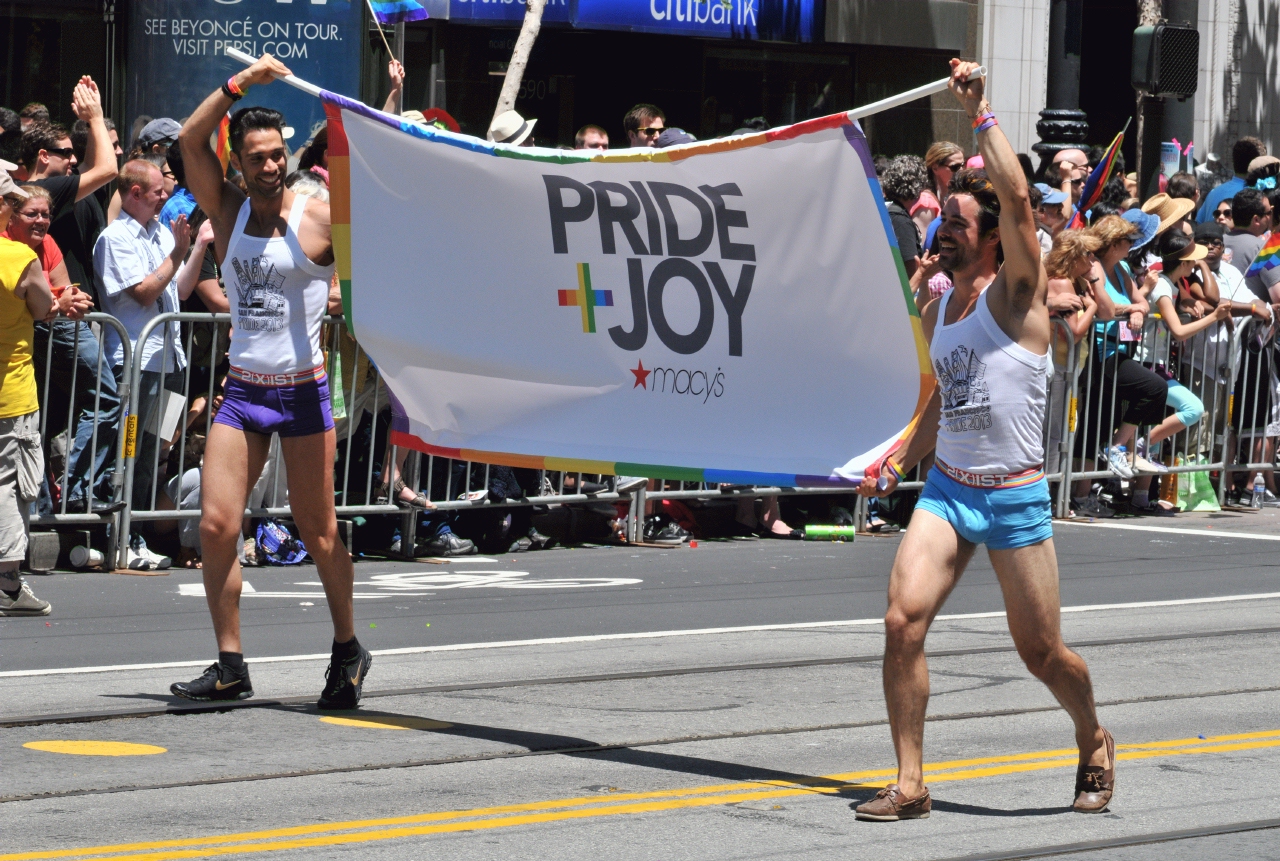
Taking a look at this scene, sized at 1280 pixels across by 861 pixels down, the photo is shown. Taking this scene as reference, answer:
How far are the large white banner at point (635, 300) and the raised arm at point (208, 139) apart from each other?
392mm

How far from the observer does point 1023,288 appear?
5812mm

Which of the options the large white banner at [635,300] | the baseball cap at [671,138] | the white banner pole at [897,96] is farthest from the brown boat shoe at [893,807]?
the baseball cap at [671,138]

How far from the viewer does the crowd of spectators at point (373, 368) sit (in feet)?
33.6

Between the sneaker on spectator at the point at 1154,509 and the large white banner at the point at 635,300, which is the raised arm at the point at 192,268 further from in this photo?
the sneaker on spectator at the point at 1154,509

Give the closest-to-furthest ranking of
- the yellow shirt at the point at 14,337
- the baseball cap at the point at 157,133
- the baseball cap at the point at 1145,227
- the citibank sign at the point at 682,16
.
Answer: the yellow shirt at the point at 14,337 < the baseball cap at the point at 157,133 < the baseball cap at the point at 1145,227 < the citibank sign at the point at 682,16

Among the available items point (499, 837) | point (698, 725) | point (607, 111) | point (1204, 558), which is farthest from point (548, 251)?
point (607, 111)

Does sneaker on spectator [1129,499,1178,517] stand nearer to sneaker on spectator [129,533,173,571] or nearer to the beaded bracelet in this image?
sneaker on spectator [129,533,173,571]

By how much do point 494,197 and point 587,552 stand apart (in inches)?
198

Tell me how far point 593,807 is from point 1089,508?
9.07 metres

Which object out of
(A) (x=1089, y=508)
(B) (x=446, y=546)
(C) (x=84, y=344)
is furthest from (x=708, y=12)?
(C) (x=84, y=344)

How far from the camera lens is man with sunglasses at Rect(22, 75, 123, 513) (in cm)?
1056

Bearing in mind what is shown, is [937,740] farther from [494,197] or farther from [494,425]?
[494,197]

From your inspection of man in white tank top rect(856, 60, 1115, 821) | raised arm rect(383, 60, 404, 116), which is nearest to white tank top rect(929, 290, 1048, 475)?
man in white tank top rect(856, 60, 1115, 821)

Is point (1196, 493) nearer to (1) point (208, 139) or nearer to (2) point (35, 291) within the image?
(2) point (35, 291)
